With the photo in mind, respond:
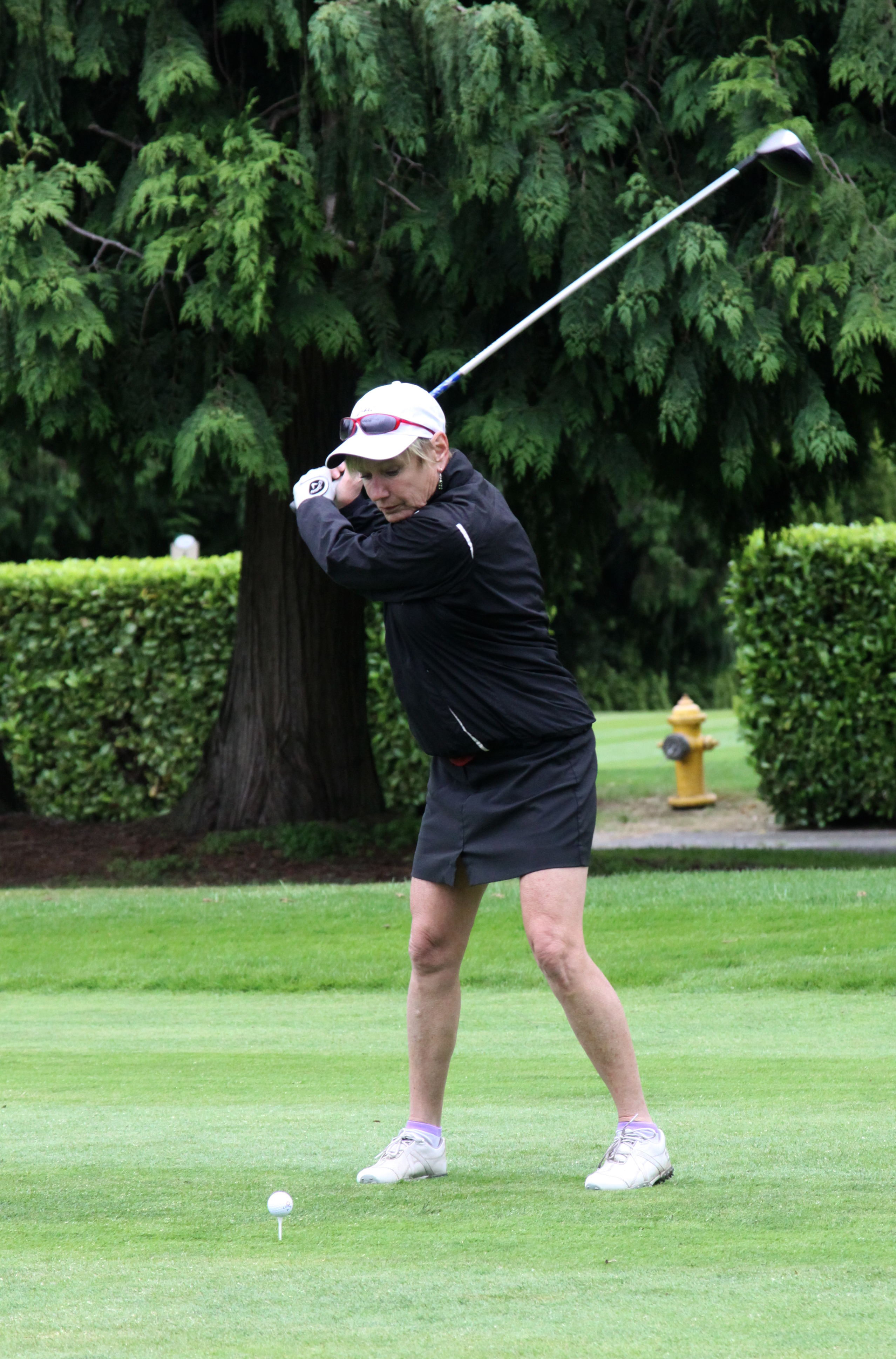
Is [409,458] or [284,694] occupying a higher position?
[409,458]

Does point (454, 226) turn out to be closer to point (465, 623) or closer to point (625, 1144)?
point (465, 623)

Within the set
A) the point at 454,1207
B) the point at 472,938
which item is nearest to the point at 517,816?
the point at 454,1207

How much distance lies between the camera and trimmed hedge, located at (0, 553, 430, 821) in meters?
18.1

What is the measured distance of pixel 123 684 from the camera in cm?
1827

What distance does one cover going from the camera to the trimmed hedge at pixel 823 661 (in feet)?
53.5

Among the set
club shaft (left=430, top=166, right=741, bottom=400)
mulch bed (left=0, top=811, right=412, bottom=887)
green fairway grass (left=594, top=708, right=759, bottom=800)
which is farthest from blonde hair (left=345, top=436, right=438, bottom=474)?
green fairway grass (left=594, top=708, right=759, bottom=800)

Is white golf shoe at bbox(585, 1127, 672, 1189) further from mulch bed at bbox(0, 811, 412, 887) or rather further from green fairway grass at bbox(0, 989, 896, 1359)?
mulch bed at bbox(0, 811, 412, 887)

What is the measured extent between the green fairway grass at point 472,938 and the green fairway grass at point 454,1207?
5.80 feet

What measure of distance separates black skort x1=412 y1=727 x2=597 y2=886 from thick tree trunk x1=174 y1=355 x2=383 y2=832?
9113 millimetres

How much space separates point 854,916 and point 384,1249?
666 cm

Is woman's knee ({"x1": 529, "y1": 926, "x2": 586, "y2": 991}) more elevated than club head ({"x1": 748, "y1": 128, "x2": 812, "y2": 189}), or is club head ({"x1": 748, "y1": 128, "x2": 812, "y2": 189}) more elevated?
club head ({"x1": 748, "y1": 128, "x2": 812, "y2": 189})

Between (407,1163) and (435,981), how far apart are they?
471mm

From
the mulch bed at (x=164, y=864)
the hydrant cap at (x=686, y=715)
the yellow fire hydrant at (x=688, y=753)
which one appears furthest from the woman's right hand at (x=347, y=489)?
the hydrant cap at (x=686, y=715)

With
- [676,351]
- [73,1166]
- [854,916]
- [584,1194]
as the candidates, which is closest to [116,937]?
[854,916]
